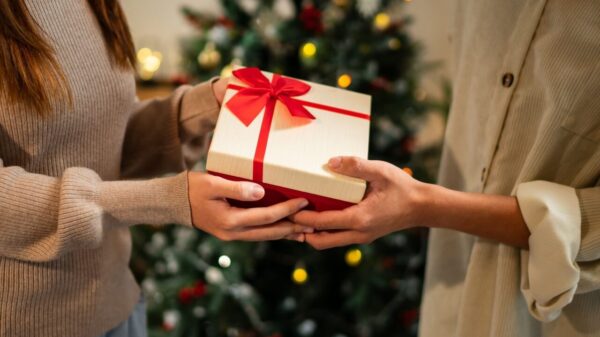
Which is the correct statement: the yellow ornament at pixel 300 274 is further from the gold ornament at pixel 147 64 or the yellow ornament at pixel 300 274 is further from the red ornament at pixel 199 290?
the gold ornament at pixel 147 64

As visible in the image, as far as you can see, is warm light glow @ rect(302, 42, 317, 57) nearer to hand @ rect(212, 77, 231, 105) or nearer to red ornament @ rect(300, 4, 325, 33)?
red ornament @ rect(300, 4, 325, 33)

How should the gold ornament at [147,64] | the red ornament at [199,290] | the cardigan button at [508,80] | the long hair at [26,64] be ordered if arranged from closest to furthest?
the long hair at [26,64]
the cardigan button at [508,80]
the red ornament at [199,290]
the gold ornament at [147,64]

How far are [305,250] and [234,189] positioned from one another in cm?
80

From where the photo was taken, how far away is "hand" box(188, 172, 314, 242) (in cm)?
66

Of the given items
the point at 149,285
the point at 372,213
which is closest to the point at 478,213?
the point at 372,213

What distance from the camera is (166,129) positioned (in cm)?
90

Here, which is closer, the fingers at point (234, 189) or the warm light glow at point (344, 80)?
the fingers at point (234, 189)

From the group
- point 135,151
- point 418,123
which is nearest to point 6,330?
point 135,151

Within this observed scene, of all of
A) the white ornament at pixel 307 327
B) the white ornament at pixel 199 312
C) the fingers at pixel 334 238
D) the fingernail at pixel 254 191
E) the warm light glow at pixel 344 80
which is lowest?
the white ornament at pixel 307 327

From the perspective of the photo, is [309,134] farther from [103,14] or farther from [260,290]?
[260,290]

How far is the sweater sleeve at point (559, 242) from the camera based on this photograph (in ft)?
2.19

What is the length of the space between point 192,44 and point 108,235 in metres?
0.70

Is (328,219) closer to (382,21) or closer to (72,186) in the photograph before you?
(72,186)

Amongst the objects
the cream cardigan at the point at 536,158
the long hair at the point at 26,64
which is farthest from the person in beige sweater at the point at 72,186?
the cream cardigan at the point at 536,158
